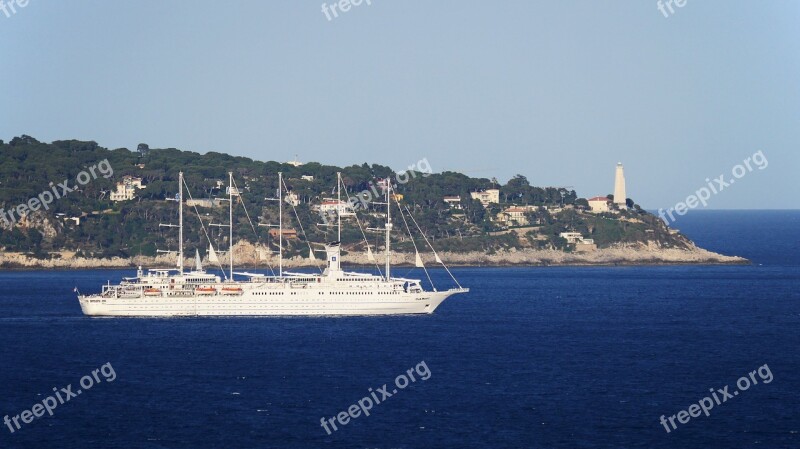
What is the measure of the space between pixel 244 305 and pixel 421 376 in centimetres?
2435

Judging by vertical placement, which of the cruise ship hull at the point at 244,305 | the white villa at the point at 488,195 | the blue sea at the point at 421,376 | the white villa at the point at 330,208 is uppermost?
the white villa at the point at 488,195

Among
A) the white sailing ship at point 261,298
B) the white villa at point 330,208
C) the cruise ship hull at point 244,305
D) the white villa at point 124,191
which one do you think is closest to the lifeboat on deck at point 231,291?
the white sailing ship at point 261,298

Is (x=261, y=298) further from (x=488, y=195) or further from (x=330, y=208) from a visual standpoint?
(x=488, y=195)

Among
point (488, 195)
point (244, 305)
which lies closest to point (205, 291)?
point (244, 305)

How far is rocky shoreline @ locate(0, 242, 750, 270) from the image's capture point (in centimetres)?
13312

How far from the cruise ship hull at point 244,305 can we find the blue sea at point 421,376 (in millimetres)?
1596

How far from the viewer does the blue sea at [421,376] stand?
4366cm

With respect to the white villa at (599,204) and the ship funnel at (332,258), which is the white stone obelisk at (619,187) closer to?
the white villa at (599,204)

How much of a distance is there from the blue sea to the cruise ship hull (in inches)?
62.8

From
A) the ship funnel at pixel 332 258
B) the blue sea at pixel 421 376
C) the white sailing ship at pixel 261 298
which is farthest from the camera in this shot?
the white sailing ship at pixel 261 298

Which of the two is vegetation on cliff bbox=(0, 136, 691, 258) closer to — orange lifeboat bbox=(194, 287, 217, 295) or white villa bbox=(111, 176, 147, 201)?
white villa bbox=(111, 176, 147, 201)

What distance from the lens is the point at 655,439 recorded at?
42750 mm

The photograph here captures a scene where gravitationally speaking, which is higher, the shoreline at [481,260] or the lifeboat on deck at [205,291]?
the shoreline at [481,260]

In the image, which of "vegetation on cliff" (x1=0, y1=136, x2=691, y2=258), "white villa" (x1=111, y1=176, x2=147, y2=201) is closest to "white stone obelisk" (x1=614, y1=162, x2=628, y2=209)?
"vegetation on cliff" (x1=0, y1=136, x2=691, y2=258)
